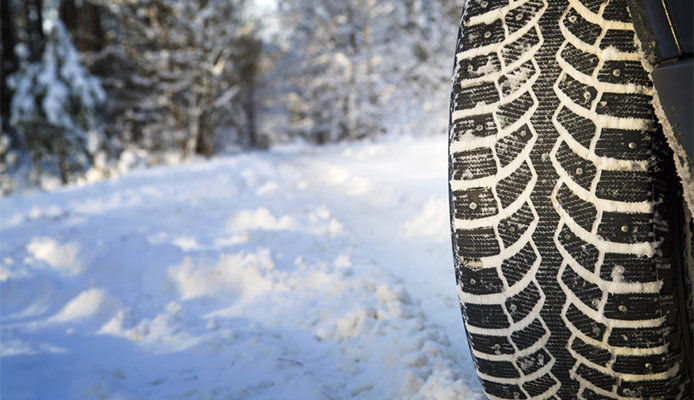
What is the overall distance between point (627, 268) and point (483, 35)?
1.84ft

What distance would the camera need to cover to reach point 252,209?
420 cm

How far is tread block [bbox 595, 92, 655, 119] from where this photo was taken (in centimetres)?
81

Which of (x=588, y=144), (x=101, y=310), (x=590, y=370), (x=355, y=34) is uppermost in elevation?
(x=355, y=34)

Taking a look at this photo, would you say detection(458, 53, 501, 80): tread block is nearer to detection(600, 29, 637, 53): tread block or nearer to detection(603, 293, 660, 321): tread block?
detection(600, 29, 637, 53): tread block

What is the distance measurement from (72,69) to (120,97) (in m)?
5.90

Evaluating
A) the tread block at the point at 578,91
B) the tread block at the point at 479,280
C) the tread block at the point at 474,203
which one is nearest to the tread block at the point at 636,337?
the tread block at the point at 479,280

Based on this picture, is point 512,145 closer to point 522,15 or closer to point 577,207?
point 577,207

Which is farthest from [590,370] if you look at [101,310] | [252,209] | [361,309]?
[252,209]

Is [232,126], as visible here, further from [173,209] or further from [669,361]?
[669,361]

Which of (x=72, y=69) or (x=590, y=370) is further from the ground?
(x=72, y=69)

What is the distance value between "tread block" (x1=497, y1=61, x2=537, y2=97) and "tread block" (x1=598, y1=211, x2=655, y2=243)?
0.31 metres

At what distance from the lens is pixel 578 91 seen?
845 millimetres

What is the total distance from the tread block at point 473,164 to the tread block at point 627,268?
0.28m

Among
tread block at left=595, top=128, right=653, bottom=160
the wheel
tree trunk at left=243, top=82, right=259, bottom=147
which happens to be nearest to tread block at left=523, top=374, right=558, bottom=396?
the wheel
